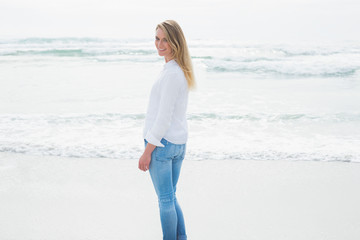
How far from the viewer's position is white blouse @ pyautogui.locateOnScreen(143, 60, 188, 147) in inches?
69.5

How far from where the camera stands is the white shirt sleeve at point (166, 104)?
5.77 ft

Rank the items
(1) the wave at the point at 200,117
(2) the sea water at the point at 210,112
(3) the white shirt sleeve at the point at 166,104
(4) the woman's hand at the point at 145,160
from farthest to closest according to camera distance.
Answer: (1) the wave at the point at 200,117
(2) the sea water at the point at 210,112
(4) the woman's hand at the point at 145,160
(3) the white shirt sleeve at the point at 166,104

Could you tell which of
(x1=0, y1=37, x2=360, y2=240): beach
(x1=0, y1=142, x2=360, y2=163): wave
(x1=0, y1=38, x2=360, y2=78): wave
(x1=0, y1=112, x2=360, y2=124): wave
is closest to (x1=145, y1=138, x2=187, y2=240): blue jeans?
(x1=0, y1=37, x2=360, y2=240): beach

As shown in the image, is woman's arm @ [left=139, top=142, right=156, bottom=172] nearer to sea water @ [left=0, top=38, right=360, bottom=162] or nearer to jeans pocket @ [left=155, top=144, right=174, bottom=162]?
jeans pocket @ [left=155, top=144, right=174, bottom=162]

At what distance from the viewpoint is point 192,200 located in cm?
338

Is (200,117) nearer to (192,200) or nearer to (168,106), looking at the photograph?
(192,200)

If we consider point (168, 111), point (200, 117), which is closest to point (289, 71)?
point (200, 117)

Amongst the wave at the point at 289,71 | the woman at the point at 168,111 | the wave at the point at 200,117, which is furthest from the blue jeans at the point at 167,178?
the wave at the point at 289,71

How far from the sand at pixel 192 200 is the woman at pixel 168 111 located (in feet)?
3.39

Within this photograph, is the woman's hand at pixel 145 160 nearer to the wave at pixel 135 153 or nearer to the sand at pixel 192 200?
the sand at pixel 192 200

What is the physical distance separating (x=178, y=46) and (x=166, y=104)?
31cm

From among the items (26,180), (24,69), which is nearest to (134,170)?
(26,180)

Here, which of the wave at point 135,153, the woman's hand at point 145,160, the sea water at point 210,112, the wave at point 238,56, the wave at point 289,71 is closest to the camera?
the woman's hand at point 145,160

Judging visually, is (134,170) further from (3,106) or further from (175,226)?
(3,106)
